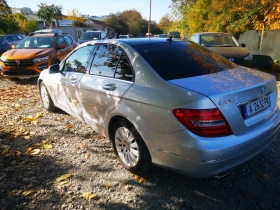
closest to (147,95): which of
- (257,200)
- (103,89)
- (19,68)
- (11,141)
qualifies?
(103,89)

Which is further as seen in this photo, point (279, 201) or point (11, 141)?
point (11, 141)

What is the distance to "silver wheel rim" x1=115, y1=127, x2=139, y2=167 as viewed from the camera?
2.77 meters

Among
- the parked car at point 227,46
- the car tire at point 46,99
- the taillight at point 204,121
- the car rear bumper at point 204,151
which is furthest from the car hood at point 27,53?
the taillight at point 204,121

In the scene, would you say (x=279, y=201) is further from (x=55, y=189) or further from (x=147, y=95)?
(x=55, y=189)

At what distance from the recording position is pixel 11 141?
3949 millimetres

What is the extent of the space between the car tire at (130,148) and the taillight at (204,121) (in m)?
0.69

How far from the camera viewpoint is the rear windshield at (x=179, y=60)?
263 centimetres

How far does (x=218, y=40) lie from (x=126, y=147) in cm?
766

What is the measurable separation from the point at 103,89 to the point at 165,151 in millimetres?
1174

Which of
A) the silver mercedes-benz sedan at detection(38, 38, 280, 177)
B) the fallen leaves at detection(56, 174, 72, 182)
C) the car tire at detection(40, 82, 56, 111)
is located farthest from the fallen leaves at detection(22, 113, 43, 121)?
the fallen leaves at detection(56, 174, 72, 182)

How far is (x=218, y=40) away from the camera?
30.1 feet

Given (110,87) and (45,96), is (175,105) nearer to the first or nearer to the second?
(110,87)

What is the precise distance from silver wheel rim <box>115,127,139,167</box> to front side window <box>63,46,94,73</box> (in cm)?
122

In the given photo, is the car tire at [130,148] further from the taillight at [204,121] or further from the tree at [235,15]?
the tree at [235,15]
